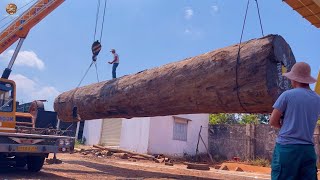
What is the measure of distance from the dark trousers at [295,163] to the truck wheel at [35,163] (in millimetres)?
6616

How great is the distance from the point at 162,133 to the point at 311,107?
17603 millimetres

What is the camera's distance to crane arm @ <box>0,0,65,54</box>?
41.2 feet

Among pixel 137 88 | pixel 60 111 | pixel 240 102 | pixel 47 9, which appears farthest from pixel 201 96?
pixel 47 9

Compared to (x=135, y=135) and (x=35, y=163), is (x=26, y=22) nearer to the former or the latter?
(x=35, y=163)

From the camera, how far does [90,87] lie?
10711 mm

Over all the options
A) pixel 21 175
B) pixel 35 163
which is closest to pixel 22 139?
pixel 21 175

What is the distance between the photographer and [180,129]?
2222 cm

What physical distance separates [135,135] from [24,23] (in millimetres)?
10172

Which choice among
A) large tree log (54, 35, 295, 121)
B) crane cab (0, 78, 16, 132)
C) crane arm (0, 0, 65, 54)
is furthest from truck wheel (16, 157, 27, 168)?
crane arm (0, 0, 65, 54)

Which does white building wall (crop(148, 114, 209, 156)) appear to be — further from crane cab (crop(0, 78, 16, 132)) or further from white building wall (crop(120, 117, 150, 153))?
crane cab (crop(0, 78, 16, 132))

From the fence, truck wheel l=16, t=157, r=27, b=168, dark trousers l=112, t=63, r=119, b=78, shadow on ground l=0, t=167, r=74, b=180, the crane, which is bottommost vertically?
shadow on ground l=0, t=167, r=74, b=180

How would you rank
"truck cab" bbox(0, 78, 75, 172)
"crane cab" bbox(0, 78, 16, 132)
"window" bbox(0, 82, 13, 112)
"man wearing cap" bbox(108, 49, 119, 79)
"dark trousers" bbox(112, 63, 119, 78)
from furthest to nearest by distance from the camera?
"man wearing cap" bbox(108, 49, 119, 79) < "dark trousers" bbox(112, 63, 119, 78) < "window" bbox(0, 82, 13, 112) < "crane cab" bbox(0, 78, 16, 132) < "truck cab" bbox(0, 78, 75, 172)

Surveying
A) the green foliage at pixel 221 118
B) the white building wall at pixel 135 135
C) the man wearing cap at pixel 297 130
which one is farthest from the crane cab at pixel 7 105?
the green foliage at pixel 221 118

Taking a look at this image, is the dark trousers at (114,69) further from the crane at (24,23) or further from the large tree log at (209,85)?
the crane at (24,23)
